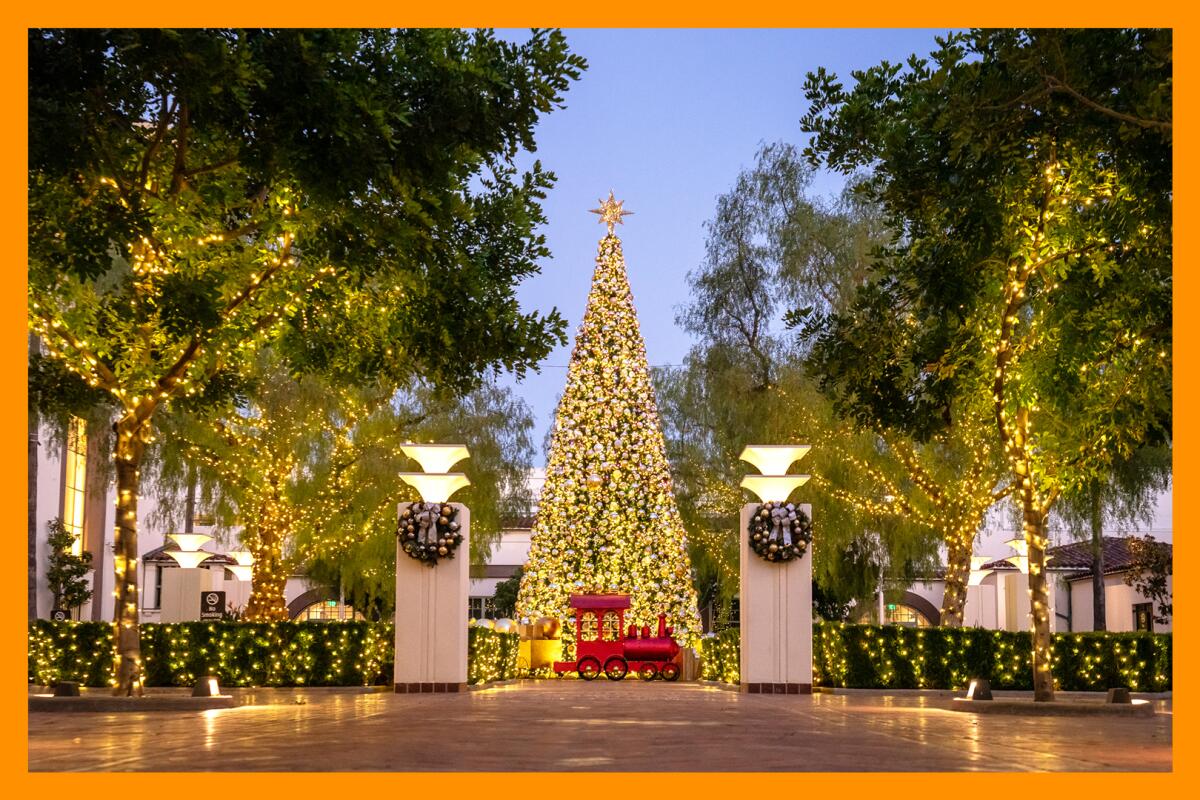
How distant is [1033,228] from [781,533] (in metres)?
5.97

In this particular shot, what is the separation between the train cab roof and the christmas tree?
3.70ft

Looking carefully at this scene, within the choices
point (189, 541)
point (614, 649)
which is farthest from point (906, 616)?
point (189, 541)

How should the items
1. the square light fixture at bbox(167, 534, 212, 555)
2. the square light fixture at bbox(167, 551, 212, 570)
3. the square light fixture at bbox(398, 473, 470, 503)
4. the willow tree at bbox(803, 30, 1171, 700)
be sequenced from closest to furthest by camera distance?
1. the willow tree at bbox(803, 30, 1171, 700)
2. the square light fixture at bbox(398, 473, 470, 503)
3. the square light fixture at bbox(167, 534, 212, 555)
4. the square light fixture at bbox(167, 551, 212, 570)

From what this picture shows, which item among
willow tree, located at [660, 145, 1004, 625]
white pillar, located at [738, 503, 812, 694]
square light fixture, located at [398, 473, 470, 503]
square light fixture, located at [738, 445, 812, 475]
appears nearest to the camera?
white pillar, located at [738, 503, 812, 694]

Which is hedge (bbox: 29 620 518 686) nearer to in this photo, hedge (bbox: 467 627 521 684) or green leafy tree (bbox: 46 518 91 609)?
hedge (bbox: 467 627 521 684)

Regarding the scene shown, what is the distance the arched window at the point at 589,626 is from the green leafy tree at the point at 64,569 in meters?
13.0

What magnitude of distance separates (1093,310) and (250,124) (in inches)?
326

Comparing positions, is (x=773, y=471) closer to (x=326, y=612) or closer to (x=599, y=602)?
(x=599, y=602)

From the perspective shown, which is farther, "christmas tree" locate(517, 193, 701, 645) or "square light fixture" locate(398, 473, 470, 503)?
"christmas tree" locate(517, 193, 701, 645)

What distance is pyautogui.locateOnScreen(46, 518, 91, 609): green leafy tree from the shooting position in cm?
3341

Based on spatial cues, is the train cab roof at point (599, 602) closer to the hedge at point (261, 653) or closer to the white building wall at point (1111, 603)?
the hedge at point (261, 653)

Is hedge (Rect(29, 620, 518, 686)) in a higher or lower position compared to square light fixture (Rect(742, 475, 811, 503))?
lower

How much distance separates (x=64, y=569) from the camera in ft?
110

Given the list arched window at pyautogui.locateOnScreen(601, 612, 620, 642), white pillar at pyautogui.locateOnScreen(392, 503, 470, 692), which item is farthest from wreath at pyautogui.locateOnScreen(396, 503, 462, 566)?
arched window at pyautogui.locateOnScreen(601, 612, 620, 642)
